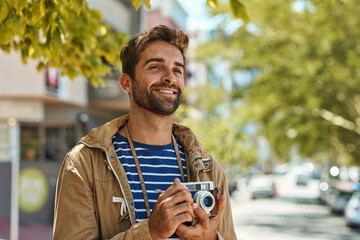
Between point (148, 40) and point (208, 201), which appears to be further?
point (148, 40)

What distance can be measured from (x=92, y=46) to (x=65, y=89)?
39.2 ft

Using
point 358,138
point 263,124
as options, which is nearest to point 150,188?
point 263,124

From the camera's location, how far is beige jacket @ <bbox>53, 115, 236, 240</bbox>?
2.19 meters

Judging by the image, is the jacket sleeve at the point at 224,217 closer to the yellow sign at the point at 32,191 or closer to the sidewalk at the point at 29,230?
the sidewalk at the point at 29,230

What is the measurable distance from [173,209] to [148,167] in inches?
17.0

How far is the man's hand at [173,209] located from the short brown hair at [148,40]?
2.38 feet

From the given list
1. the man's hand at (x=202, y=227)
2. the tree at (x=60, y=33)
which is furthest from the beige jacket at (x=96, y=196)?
the tree at (x=60, y=33)

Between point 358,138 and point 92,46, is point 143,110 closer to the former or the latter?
point 92,46

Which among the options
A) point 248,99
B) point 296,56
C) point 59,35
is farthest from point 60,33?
point 248,99

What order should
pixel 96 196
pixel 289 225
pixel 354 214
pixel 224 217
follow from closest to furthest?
pixel 96 196
pixel 224 217
pixel 354 214
pixel 289 225

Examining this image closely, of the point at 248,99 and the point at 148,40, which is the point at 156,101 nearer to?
the point at 148,40

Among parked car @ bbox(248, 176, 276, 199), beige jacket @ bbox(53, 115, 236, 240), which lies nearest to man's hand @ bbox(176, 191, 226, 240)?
beige jacket @ bbox(53, 115, 236, 240)

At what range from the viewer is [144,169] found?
7.88 ft

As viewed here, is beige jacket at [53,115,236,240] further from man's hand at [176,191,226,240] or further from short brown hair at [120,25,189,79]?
short brown hair at [120,25,189,79]
